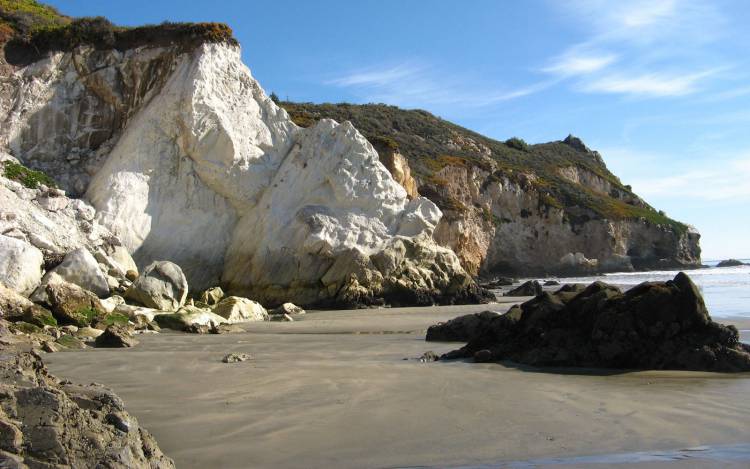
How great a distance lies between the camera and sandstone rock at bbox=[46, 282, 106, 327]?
1209 centimetres

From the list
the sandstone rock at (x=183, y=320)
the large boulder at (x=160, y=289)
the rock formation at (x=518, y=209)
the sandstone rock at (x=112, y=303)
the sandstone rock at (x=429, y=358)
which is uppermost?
the rock formation at (x=518, y=209)

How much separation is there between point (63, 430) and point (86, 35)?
24540mm

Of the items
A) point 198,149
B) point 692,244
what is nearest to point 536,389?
point 198,149

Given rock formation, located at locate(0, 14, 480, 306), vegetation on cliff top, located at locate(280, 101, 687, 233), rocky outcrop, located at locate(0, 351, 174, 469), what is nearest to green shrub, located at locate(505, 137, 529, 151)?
vegetation on cliff top, located at locate(280, 101, 687, 233)

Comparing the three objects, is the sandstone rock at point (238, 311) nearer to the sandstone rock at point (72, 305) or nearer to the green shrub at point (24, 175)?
the sandstone rock at point (72, 305)

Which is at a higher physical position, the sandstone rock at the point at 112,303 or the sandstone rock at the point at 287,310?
the sandstone rock at the point at 112,303

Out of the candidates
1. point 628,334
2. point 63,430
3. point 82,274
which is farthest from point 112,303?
point 63,430

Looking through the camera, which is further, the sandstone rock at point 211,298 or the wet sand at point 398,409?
the sandstone rock at point 211,298

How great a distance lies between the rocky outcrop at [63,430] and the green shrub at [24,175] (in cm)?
1829

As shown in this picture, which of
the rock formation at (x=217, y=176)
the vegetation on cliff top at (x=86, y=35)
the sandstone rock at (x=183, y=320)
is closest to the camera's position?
the sandstone rock at (x=183, y=320)

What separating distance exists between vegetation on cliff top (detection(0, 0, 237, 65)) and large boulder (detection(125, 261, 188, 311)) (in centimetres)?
1167

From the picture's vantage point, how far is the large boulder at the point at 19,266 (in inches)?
531

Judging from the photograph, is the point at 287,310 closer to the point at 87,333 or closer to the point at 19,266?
the point at 19,266

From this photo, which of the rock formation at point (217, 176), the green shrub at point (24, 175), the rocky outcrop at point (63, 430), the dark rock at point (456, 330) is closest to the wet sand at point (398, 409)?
the rocky outcrop at point (63, 430)
